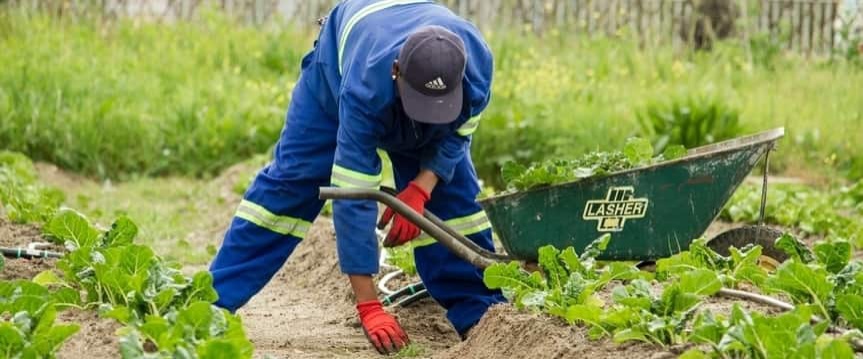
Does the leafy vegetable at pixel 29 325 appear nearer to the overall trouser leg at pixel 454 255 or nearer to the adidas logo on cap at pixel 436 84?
the adidas logo on cap at pixel 436 84

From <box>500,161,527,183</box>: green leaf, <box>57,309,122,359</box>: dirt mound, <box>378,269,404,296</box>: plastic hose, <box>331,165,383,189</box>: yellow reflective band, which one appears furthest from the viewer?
<box>378,269,404,296</box>: plastic hose

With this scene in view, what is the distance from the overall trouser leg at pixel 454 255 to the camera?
5.72 metres

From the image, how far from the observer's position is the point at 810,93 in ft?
38.7

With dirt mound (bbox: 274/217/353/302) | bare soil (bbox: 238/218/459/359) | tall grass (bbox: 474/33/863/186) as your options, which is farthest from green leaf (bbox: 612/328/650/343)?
tall grass (bbox: 474/33/863/186)

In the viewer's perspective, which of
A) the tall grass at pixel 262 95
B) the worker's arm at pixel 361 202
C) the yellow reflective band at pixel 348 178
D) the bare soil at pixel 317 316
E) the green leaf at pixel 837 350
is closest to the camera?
the green leaf at pixel 837 350

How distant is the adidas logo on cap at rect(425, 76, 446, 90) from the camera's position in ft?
15.9

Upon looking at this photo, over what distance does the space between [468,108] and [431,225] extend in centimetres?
44

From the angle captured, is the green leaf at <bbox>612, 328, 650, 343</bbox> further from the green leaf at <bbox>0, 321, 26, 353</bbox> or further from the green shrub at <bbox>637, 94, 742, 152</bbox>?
the green shrub at <bbox>637, 94, 742, 152</bbox>

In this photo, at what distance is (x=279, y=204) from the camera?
5609 mm

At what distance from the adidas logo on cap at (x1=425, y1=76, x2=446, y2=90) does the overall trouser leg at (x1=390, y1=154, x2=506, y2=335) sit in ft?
2.78

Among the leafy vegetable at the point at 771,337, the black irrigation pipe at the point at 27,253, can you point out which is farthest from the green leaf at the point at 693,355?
the black irrigation pipe at the point at 27,253

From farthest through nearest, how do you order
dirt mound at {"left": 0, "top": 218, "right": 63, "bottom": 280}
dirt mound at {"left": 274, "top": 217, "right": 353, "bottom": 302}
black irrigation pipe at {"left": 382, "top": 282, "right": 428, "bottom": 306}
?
dirt mound at {"left": 274, "top": 217, "right": 353, "bottom": 302} → black irrigation pipe at {"left": 382, "top": 282, "right": 428, "bottom": 306} → dirt mound at {"left": 0, "top": 218, "right": 63, "bottom": 280}

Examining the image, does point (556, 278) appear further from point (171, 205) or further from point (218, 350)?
point (171, 205)

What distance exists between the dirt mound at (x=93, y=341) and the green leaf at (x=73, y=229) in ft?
1.74
